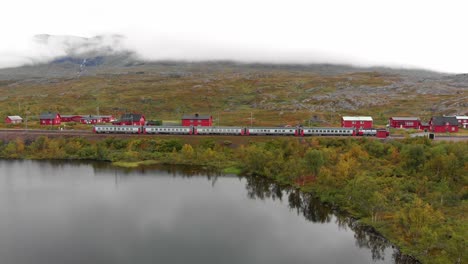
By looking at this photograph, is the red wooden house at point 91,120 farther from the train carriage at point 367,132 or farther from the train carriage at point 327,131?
the train carriage at point 367,132

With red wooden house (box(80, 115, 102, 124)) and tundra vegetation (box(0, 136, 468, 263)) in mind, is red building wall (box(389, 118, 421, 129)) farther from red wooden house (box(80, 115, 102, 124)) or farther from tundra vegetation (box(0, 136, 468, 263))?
red wooden house (box(80, 115, 102, 124))

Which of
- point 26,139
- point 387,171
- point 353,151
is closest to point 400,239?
point 387,171

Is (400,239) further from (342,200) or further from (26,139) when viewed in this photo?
(26,139)

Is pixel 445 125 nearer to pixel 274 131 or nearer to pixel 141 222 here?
pixel 274 131

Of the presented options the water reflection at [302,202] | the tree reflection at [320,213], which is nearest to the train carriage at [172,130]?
the water reflection at [302,202]

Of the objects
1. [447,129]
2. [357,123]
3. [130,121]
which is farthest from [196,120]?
[447,129]
